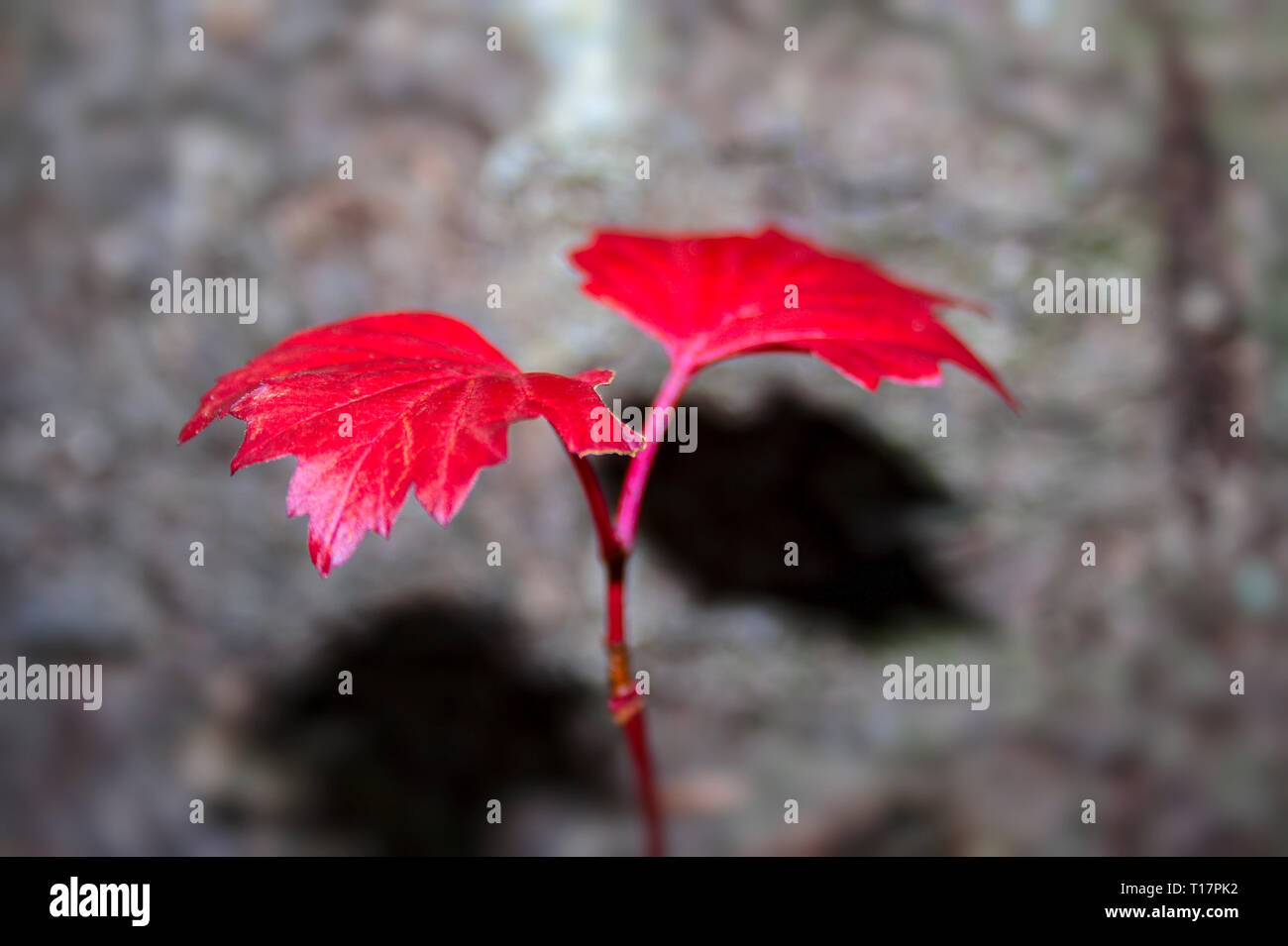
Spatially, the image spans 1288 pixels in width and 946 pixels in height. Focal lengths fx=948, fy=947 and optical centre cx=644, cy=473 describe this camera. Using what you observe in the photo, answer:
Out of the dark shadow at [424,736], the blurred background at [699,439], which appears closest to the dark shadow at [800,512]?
the blurred background at [699,439]

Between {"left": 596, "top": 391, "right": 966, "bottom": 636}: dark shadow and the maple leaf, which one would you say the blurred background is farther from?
the maple leaf

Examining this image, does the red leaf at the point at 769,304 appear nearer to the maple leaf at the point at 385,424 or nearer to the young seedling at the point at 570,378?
the young seedling at the point at 570,378

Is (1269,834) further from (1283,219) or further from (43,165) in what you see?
(43,165)

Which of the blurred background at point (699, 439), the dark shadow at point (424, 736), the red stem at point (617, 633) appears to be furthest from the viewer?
the dark shadow at point (424, 736)

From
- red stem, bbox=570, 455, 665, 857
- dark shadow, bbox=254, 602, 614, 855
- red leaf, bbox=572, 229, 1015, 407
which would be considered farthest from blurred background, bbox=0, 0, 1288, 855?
red stem, bbox=570, 455, 665, 857

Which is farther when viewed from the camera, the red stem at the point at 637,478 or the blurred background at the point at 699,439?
the blurred background at the point at 699,439

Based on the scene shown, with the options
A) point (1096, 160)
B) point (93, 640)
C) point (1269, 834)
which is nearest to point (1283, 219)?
point (1096, 160)

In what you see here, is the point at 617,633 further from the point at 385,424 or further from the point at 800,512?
the point at 800,512
